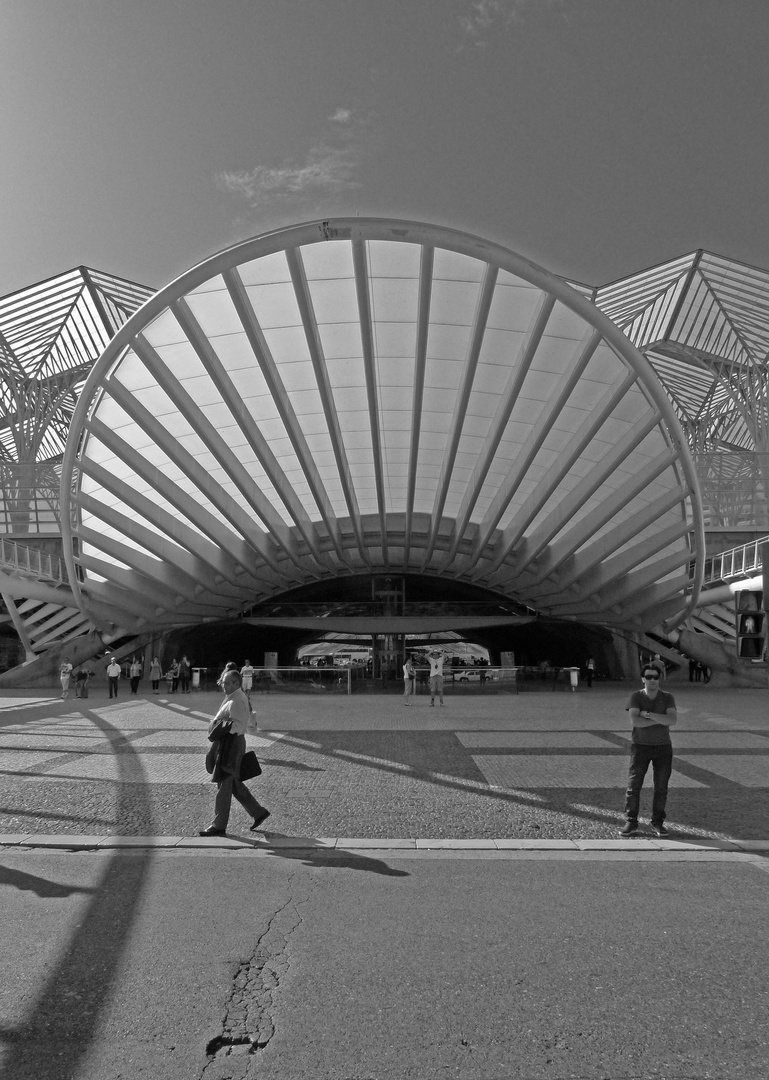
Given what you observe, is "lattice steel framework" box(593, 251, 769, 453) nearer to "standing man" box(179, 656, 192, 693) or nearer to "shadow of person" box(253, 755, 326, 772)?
"standing man" box(179, 656, 192, 693)

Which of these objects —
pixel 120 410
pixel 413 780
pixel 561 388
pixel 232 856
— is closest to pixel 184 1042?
pixel 232 856

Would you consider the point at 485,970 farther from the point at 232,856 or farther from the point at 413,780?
the point at 413,780

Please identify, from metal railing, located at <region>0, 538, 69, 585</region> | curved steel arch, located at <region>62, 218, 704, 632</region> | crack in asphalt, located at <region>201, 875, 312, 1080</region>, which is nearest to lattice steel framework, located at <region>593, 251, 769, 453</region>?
curved steel arch, located at <region>62, 218, 704, 632</region>

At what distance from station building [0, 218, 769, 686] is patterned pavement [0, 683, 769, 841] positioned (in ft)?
8.87

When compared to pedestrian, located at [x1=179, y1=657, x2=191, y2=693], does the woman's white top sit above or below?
above

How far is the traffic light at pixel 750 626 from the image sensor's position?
31.3 ft

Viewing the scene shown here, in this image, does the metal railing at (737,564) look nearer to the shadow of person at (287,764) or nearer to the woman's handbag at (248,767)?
the shadow of person at (287,764)

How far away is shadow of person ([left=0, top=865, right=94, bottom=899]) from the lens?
5.33 m

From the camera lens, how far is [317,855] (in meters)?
6.33

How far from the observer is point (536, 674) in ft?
84.3

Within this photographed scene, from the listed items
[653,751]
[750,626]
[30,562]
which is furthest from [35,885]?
[30,562]

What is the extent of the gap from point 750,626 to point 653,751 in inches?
136

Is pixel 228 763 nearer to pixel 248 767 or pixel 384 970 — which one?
pixel 248 767

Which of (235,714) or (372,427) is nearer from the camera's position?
(235,714)
